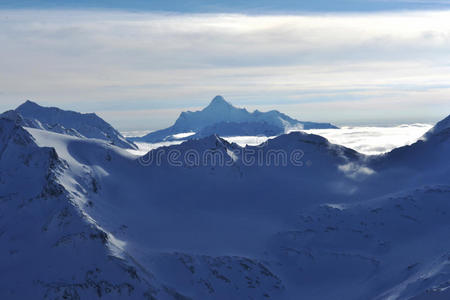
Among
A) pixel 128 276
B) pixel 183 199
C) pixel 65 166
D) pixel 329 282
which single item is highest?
pixel 65 166

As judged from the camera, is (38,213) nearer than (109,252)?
No

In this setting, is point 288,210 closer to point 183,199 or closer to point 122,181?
point 183,199

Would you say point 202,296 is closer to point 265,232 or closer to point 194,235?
point 194,235

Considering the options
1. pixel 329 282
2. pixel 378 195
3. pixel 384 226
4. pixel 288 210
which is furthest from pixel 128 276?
pixel 378 195

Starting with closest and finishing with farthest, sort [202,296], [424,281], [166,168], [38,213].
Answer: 1. [424,281]
2. [202,296]
3. [38,213]
4. [166,168]

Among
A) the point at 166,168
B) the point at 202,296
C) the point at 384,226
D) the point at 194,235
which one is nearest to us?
the point at 202,296

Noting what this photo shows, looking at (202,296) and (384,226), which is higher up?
(384,226)

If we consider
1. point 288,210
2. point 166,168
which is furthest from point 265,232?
point 166,168
